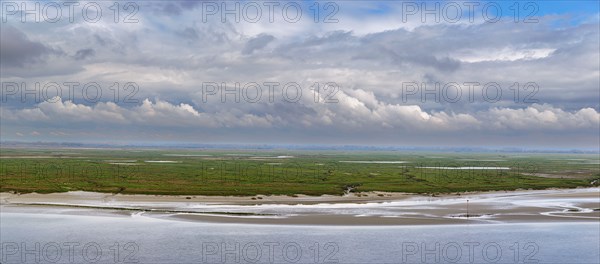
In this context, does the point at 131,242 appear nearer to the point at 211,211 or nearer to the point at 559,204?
the point at 211,211

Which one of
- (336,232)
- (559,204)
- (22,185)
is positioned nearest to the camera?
(336,232)

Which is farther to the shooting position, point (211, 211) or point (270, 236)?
point (211, 211)

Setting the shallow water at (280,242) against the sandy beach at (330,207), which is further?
the sandy beach at (330,207)

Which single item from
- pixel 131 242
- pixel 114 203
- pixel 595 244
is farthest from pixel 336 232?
→ pixel 114 203

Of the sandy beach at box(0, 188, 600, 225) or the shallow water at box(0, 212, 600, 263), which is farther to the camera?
the sandy beach at box(0, 188, 600, 225)
